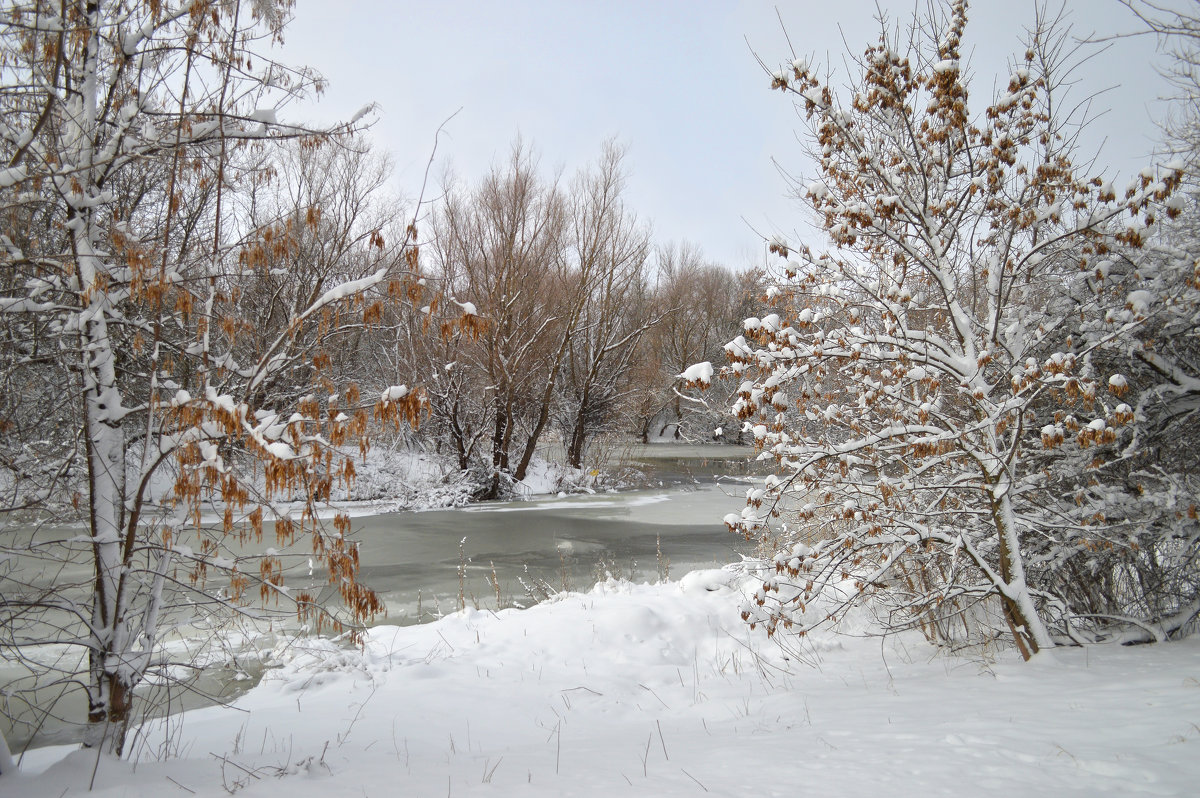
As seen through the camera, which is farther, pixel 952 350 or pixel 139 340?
pixel 952 350

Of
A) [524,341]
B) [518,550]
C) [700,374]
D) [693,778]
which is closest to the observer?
[693,778]

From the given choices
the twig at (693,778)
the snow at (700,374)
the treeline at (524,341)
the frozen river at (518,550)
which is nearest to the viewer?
the twig at (693,778)

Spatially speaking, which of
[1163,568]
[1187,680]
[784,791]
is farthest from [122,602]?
[1163,568]

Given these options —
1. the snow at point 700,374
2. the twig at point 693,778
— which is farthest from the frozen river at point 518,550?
the twig at point 693,778

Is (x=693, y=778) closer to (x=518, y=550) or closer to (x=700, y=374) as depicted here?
(x=700, y=374)

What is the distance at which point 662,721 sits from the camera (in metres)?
4.84

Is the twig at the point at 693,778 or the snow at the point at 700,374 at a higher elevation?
the snow at the point at 700,374

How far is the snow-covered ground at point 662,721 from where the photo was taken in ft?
10.4

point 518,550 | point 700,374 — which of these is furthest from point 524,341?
point 700,374

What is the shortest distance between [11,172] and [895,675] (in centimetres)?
607

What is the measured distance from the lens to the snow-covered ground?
10.4 feet

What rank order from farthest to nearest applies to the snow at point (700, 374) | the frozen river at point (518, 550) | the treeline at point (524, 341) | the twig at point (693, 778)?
the treeline at point (524, 341) < the frozen river at point (518, 550) < the snow at point (700, 374) < the twig at point (693, 778)

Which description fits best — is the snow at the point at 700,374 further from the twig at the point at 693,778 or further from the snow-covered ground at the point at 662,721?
the twig at the point at 693,778

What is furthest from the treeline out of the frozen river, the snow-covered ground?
the snow-covered ground
